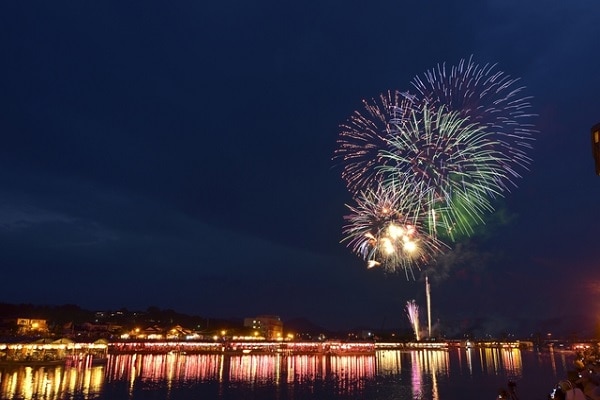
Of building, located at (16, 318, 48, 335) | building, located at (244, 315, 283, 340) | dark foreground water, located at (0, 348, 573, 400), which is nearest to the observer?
dark foreground water, located at (0, 348, 573, 400)

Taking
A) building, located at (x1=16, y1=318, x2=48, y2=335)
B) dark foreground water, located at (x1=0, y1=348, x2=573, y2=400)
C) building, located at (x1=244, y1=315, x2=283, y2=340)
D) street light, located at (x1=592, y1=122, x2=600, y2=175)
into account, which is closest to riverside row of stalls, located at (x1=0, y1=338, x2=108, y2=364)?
dark foreground water, located at (x1=0, y1=348, x2=573, y2=400)

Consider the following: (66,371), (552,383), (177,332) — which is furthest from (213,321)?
(552,383)

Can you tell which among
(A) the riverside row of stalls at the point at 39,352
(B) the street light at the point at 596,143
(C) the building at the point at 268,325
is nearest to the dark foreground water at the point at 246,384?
(A) the riverside row of stalls at the point at 39,352

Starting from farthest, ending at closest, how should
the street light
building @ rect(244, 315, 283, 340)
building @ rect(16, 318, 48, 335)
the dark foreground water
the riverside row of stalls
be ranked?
1. building @ rect(244, 315, 283, 340)
2. building @ rect(16, 318, 48, 335)
3. the riverside row of stalls
4. the dark foreground water
5. the street light

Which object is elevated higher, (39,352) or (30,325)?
(30,325)

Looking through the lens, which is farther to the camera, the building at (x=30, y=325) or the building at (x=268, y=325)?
the building at (x=268, y=325)

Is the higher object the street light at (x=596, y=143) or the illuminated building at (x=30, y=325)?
the street light at (x=596, y=143)

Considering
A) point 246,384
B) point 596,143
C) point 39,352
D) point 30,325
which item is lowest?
point 246,384

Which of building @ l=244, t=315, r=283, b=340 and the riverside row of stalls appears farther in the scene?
building @ l=244, t=315, r=283, b=340

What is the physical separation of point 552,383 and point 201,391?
3482 cm

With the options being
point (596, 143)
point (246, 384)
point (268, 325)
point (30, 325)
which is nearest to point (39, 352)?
point (246, 384)

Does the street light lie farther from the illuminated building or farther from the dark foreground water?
the illuminated building

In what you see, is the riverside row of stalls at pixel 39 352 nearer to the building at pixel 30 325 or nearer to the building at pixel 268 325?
the building at pixel 30 325

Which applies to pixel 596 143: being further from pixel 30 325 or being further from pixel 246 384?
pixel 30 325
